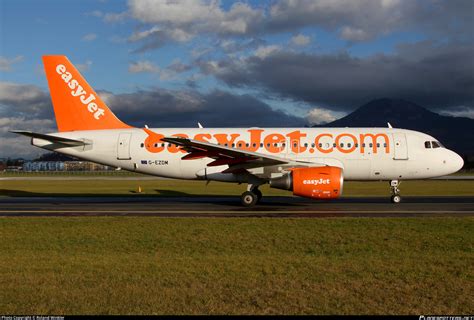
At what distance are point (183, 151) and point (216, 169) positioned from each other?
217 cm

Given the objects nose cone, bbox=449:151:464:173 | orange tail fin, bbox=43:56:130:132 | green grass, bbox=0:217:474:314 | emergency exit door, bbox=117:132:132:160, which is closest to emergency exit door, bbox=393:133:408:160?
nose cone, bbox=449:151:464:173

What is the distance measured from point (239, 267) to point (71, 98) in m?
19.1

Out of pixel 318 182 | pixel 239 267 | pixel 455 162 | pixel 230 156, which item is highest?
pixel 230 156

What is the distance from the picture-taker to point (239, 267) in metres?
8.88

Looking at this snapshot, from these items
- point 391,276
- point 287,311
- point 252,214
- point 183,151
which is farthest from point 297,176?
point 287,311

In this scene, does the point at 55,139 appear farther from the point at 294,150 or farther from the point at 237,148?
the point at 294,150

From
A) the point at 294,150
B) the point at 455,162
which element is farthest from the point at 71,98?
the point at 455,162

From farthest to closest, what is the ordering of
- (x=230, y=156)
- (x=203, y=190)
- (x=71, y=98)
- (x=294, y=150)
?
(x=203, y=190) < (x=71, y=98) < (x=294, y=150) < (x=230, y=156)

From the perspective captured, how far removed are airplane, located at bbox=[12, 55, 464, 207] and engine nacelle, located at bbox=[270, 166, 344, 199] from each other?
0.38 m

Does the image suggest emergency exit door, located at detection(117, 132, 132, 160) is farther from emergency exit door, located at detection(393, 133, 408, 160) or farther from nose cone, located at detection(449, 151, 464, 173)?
nose cone, located at detection(449, 151, 464, 173)

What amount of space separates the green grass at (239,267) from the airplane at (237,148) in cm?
716

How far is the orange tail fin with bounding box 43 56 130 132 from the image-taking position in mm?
24719

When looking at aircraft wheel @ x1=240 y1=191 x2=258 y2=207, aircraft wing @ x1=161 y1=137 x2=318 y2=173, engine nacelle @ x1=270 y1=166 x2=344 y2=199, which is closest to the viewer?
engine nacelle @ x1=270 y1=166 x2=344 y2=199

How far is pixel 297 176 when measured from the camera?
19.5m
